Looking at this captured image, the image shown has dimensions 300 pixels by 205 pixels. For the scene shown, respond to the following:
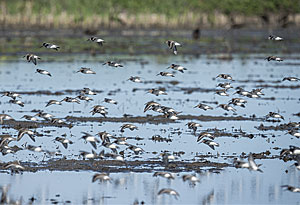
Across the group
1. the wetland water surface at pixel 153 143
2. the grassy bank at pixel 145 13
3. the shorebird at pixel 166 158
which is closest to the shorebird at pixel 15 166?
the wetland water surface at pixel 153 143

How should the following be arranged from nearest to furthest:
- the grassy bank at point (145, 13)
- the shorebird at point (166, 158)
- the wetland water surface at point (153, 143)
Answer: the wetland water surface at point (153, 143) → the shorebird at point (166, 158) → the grassy bank at point (145, 13)

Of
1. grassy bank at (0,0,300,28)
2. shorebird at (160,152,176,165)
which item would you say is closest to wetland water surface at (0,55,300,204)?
shorebird at (160,152,176,165)

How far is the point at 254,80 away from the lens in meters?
37.9

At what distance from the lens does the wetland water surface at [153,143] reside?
51.3ft

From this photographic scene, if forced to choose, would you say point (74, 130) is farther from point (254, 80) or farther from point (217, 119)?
point (254, 80)

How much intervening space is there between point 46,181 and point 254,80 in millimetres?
22930

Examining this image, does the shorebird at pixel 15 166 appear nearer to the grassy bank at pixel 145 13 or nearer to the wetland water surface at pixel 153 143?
the wetland water surface at pixel 153 143

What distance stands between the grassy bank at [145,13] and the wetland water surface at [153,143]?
3892 centimetres

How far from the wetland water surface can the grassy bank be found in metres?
38.9

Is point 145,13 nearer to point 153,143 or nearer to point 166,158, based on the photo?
point 153,143

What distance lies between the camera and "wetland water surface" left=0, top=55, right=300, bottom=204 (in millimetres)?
15648

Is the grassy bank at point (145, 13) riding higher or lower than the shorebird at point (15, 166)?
higher

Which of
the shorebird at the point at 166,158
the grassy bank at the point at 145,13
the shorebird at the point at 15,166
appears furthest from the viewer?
the grassy bank at the point at 145,13

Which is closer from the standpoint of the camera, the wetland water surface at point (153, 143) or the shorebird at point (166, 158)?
the wetland water surface at point (153, 143)
